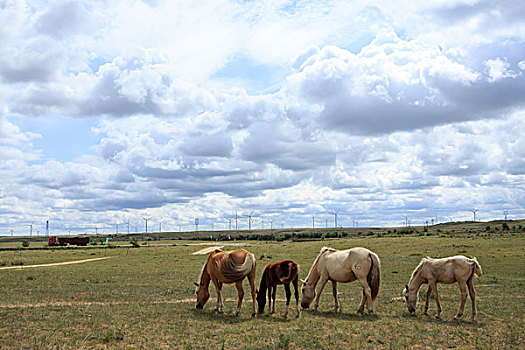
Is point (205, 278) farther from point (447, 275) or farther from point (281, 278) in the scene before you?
point (447, 275)

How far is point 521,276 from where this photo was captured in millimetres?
32250

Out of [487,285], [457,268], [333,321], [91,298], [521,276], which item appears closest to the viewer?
[333,321]

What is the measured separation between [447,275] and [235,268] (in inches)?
337

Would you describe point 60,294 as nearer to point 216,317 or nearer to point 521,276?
point 216,317

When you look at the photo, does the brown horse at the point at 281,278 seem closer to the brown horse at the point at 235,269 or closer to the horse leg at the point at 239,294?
the brown horse at the point at 235,269

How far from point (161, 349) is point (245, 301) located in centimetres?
977

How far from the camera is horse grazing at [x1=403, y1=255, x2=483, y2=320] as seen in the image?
54.4ft

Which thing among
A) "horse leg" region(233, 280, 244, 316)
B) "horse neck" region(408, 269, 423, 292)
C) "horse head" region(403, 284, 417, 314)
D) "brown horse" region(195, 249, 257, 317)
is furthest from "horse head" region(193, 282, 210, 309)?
"horse neck" region(408, 269, 423, 292)

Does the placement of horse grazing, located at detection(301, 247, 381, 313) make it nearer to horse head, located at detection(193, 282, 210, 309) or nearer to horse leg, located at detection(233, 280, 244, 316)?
horse leg, located at detection(233, 280, 244, 316)

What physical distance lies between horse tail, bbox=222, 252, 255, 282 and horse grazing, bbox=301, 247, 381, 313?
3.35 metres

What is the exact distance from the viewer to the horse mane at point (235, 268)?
16891 mm

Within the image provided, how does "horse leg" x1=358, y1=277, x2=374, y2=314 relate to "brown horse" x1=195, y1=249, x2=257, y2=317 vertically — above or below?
below

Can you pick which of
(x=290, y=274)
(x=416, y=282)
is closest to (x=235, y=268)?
(x=290, y=274)

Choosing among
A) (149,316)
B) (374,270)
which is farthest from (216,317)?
(374,270)
